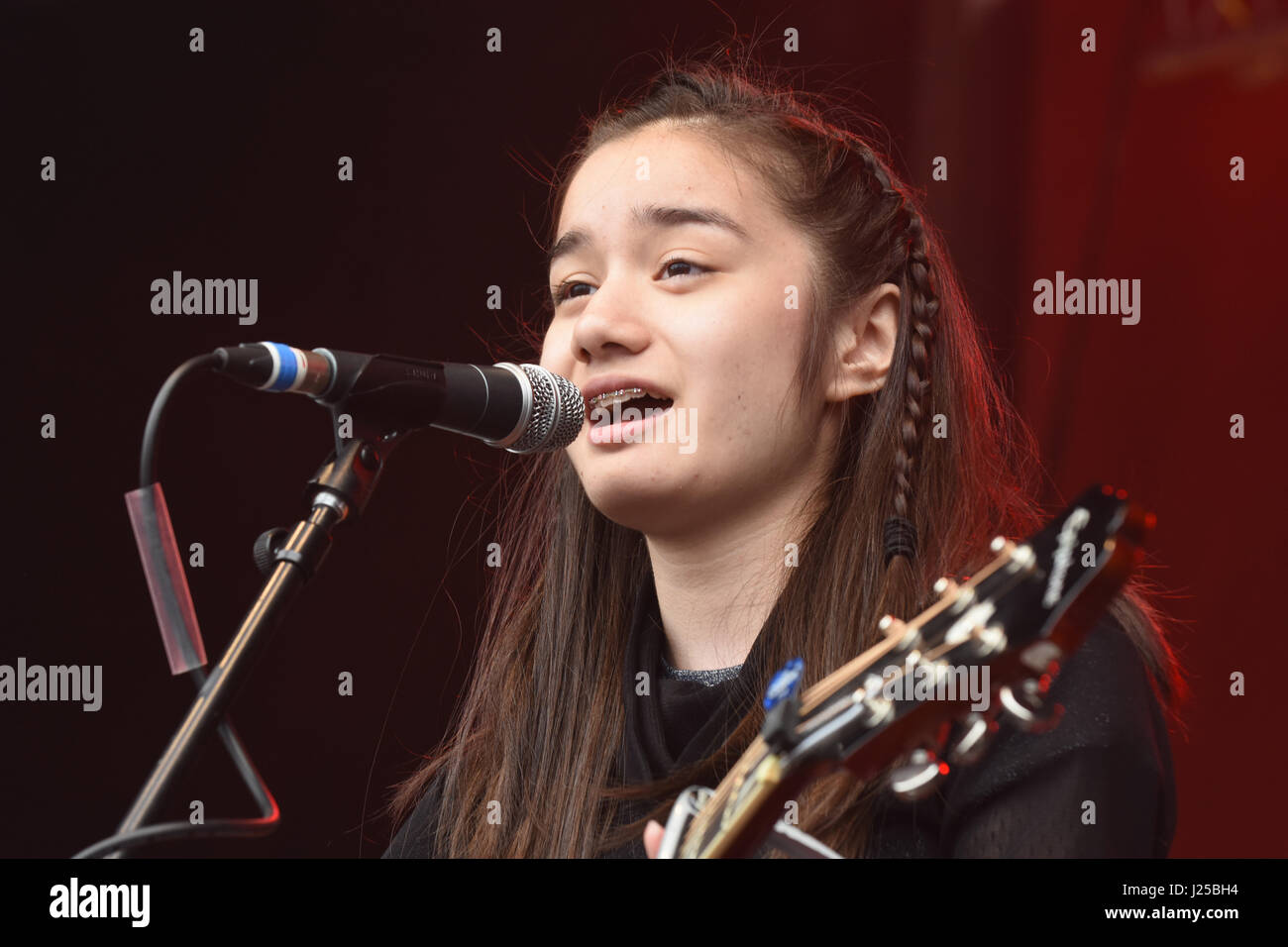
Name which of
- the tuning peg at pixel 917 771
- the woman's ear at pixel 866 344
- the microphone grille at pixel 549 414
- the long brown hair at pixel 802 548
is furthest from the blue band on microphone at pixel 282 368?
the woman's ear at pixel 866 344

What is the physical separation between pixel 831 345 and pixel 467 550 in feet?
3.16

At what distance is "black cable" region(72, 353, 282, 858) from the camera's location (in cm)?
96

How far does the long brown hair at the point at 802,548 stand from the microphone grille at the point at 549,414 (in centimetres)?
Answer: 40

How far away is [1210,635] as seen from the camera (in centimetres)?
247

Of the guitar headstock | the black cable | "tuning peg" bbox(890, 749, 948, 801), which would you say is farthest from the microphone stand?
"tuning peg" bbox(890, 749, 948, 801)

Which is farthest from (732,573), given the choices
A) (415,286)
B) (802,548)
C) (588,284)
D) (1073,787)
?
(415,286)

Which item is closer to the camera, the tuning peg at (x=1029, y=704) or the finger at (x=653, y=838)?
the tuning peg at (x=1029, y=704)

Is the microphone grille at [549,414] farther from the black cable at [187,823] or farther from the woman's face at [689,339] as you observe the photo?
the black cable at [187,823]

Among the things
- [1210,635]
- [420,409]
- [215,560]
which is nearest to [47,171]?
[215,560]

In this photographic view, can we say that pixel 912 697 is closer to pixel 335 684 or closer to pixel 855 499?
pixel 855 499

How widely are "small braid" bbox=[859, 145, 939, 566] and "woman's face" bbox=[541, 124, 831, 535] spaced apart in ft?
0.39

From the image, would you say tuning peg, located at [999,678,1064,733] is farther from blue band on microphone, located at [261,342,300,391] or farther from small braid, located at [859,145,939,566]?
blue band on microphone, located at [261,342,300,391]

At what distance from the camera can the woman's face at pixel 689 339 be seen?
1561mm

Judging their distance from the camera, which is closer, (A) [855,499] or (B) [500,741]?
(A) [855,499]
